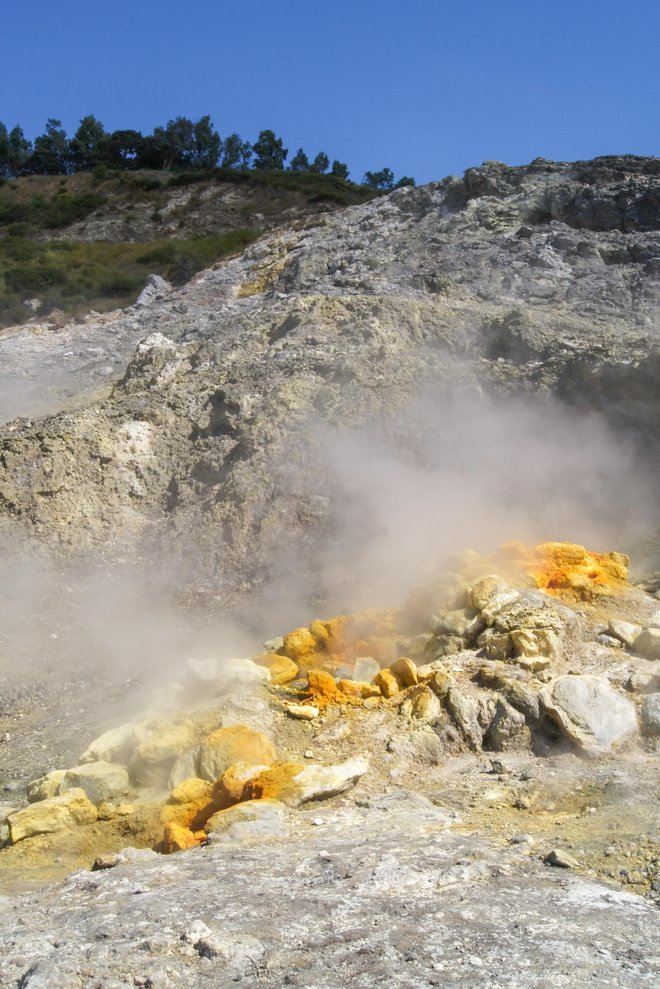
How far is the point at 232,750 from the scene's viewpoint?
17.4ft

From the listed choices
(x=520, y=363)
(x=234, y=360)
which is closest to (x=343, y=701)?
(x=520, y=363)

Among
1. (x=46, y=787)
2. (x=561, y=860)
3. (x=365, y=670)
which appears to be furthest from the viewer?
(x=365, y=670)

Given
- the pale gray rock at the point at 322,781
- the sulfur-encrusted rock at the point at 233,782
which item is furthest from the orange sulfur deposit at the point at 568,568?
the sulfur-encrusted rock at the point at 233,782

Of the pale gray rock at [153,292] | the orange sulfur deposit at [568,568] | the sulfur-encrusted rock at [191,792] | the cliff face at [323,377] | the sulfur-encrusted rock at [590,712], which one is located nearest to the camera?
the sulfur-encrusted rock at [191,792]

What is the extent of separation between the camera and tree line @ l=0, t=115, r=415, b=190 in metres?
50.3

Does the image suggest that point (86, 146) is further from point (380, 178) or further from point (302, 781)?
point (302, 781)

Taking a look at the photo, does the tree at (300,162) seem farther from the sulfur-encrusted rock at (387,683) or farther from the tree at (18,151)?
the sulfur-encrusted rock at (387,683)

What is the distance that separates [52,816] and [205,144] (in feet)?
169

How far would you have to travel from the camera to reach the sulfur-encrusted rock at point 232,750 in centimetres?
525

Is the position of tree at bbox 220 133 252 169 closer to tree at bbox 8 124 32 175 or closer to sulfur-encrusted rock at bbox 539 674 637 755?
tree at bbox 8 124 32 175

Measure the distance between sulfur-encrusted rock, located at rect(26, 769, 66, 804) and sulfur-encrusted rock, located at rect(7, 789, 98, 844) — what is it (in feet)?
0.68

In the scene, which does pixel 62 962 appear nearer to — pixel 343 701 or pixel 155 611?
pixel 343 701

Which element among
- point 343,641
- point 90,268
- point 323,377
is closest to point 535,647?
point 343,641

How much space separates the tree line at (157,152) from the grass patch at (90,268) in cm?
1908
